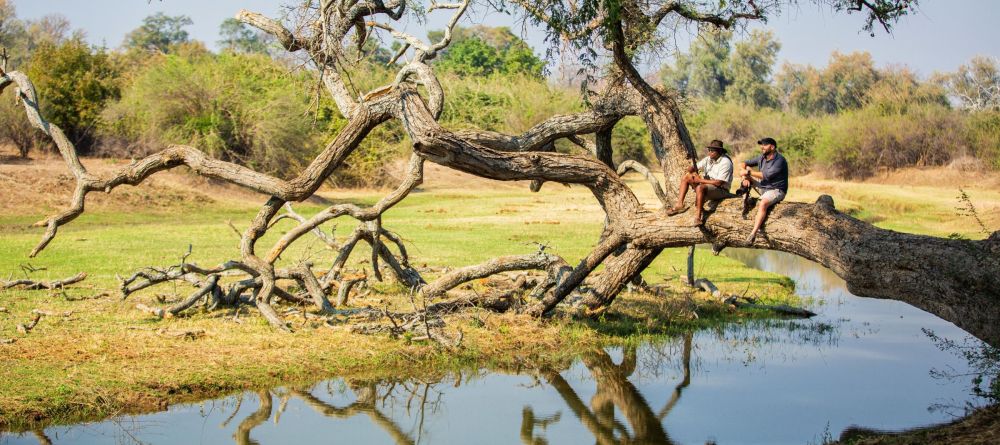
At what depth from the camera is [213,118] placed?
110 feet

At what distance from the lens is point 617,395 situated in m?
10.2

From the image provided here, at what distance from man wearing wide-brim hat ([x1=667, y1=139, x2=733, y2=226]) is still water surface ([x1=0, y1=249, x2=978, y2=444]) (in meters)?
1.88

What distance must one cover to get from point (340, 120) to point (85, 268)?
23.1 meters

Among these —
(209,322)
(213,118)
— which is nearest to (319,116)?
(213,118)

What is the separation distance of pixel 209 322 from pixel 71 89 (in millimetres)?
25288

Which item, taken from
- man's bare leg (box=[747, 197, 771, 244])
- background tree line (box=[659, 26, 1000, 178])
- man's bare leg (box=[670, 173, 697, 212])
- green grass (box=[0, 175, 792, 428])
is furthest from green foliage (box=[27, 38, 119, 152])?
man's bare leg (box=[747, 197, 771, 244])

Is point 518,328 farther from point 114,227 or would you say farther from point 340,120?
point 340,120

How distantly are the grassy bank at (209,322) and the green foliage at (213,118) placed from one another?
267 inches

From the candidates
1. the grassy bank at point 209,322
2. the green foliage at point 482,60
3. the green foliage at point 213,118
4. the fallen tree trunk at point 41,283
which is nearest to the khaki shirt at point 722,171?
the grassy bank at point 209,322

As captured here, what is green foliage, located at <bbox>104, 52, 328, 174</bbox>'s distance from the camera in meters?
33.7

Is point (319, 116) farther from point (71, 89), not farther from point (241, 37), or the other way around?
point (241, 37)

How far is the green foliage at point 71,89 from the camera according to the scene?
1288 inches

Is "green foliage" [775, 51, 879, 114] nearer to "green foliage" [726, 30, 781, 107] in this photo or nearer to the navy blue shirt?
"green foliage" [726, 30, 781, 107]

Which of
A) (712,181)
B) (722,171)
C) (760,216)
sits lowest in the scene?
(760,216)
